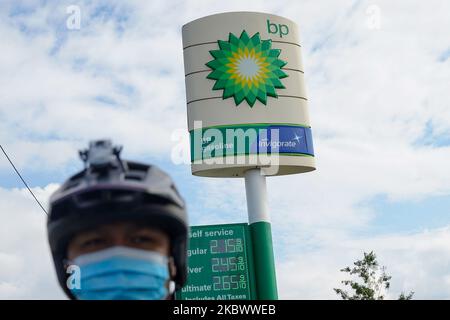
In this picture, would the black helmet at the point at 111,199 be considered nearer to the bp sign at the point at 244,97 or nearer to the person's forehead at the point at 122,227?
the person's forehead at the point at 122,227

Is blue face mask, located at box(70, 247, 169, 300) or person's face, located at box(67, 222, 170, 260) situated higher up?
person's face, located at box(67, 222, 170, 260)

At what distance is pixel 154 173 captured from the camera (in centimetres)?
366

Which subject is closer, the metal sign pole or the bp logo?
the metal sign pole

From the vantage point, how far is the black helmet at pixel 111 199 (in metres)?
3.46

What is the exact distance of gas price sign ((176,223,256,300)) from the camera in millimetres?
22578

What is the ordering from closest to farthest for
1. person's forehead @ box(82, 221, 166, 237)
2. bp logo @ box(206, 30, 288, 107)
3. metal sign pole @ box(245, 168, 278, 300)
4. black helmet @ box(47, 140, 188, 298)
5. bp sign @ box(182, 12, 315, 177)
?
black helmet @ box(47, 140, 188, 298) < person's forehead @ box(82, 221, 166, 237) < metal sign pole @ box(245, 168, 278, 300) < bp sign @ box(182, 12, 315, 177) < bp logo @ box(206, 30, 288, 107)

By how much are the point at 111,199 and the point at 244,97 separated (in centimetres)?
2106

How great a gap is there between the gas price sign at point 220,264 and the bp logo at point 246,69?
517 centimetres

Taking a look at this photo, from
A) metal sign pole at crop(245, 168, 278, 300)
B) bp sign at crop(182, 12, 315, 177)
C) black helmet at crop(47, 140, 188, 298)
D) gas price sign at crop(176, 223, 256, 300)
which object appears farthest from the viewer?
bp sign at crop(182, 12, 315, 177)

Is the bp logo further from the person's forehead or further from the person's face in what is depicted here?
the person's forehead

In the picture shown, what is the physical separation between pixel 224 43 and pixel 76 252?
70.4ft

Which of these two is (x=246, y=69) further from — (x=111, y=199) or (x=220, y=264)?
(x=111, y=199)

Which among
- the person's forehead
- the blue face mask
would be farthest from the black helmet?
the blue face mask

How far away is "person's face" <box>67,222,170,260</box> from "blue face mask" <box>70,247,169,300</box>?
31 mm
